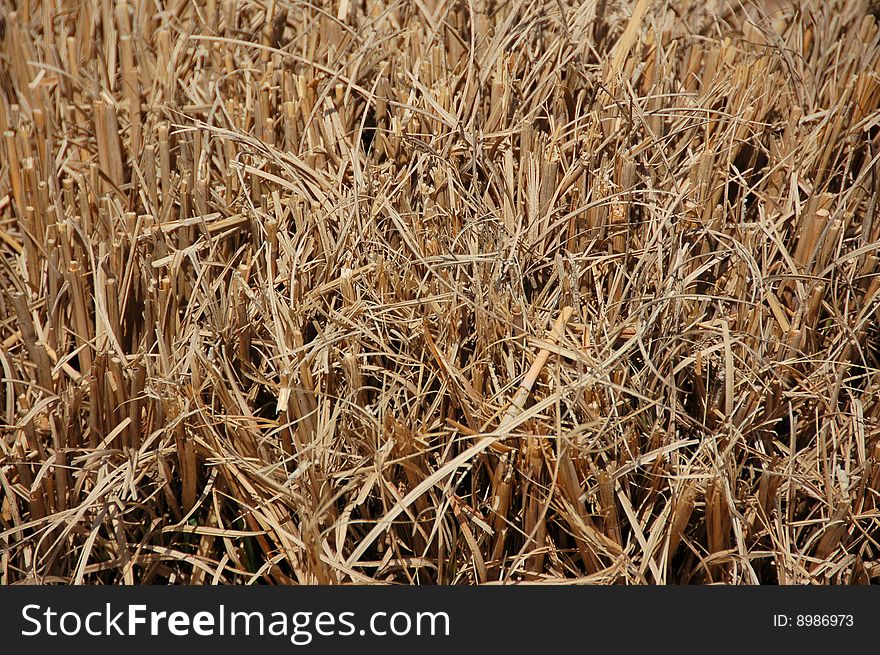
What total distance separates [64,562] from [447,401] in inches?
21.3

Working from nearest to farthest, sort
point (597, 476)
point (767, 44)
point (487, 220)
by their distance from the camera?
point (597, 476) < point (487, 220) < point (767, 44)

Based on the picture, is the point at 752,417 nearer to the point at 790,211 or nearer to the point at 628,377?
the point at 628,377

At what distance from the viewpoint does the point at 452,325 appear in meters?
1.03

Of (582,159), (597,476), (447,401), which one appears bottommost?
(597,476)

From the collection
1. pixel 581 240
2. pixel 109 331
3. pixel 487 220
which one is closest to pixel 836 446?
pixel 581 240

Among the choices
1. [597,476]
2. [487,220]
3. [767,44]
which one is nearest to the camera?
[597,476]

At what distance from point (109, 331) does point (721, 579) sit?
0.85 m

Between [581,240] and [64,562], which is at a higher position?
[581,240]

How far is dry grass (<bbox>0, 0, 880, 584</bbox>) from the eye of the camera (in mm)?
1002

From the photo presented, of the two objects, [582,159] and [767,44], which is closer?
[582,159]

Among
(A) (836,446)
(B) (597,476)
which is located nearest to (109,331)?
(B) (597,476)

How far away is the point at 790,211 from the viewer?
3.82 ft

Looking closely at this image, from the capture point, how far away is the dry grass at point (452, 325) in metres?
1.00

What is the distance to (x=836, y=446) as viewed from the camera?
1036mm
